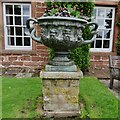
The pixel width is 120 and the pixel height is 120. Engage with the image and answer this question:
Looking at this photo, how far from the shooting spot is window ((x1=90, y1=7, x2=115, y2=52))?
657 centimetres

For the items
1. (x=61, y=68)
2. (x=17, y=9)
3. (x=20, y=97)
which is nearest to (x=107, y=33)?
(x=17, y=9)

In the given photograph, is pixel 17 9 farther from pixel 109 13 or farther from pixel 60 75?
pixel 60 75

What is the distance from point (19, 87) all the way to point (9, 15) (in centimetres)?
316

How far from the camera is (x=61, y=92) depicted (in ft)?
8.96

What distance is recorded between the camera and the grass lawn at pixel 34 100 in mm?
2844

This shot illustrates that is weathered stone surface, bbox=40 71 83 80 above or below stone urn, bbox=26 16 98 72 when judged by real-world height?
below

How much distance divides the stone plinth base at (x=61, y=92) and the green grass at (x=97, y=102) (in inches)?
10.8

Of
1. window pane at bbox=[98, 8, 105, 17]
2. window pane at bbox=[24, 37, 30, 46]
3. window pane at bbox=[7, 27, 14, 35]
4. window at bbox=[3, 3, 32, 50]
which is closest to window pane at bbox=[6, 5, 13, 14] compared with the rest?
window at bbox=[3, 3, 32, 50]

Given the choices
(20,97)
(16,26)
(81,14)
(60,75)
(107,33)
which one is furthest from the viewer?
(107,33)

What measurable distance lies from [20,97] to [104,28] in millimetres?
4305

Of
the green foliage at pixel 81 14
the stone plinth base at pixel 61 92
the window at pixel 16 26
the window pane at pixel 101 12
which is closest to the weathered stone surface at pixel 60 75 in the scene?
the stone plinth base at pixel 61 92

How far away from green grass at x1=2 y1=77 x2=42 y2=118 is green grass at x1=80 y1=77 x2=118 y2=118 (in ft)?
2.76

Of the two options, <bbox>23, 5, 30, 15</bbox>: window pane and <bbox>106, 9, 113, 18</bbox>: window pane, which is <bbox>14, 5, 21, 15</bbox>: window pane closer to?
<bbox>23, 5, 30, 15</bbox>: window pane

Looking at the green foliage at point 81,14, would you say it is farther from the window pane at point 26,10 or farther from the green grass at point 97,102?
the green grass at point 97,102
